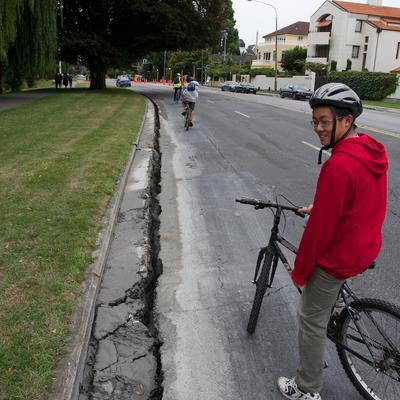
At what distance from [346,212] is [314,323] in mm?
737

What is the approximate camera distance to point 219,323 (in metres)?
4.07

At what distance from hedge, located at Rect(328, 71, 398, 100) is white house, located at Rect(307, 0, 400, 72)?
570 inches

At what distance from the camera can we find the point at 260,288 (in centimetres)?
379

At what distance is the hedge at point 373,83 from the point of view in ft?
151

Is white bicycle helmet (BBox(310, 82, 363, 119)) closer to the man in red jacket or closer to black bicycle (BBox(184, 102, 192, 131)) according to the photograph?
the man in red jacket

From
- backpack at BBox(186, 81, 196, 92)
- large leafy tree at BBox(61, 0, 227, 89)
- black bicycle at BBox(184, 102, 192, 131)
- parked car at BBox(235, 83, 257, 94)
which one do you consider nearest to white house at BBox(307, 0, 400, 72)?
parked car at BBox(235, 83, 257, 94)

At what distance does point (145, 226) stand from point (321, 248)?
12.9 feet

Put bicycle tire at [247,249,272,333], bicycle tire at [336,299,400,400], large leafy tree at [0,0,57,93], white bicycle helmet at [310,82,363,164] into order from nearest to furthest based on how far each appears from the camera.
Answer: white bicycle helmet at [310,82,363,164] < bicycle tire at [336,299,400,400] < bicycle tire at [247,249,272,333] < large leafy tree at [0,0,57,93]

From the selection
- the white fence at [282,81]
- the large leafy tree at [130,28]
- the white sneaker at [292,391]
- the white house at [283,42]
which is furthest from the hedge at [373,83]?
the white sneaker at [292,391]

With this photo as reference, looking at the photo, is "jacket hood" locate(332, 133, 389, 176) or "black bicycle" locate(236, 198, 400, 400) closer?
"jacket hood" locate(332, 133, 389, 176)

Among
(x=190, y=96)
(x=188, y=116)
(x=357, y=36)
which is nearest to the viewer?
(x=188, y=116)

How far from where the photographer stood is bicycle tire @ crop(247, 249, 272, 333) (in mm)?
3725

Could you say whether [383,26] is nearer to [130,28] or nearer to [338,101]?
[130,28]

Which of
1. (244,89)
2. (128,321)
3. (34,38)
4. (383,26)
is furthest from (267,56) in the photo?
(128,321)
